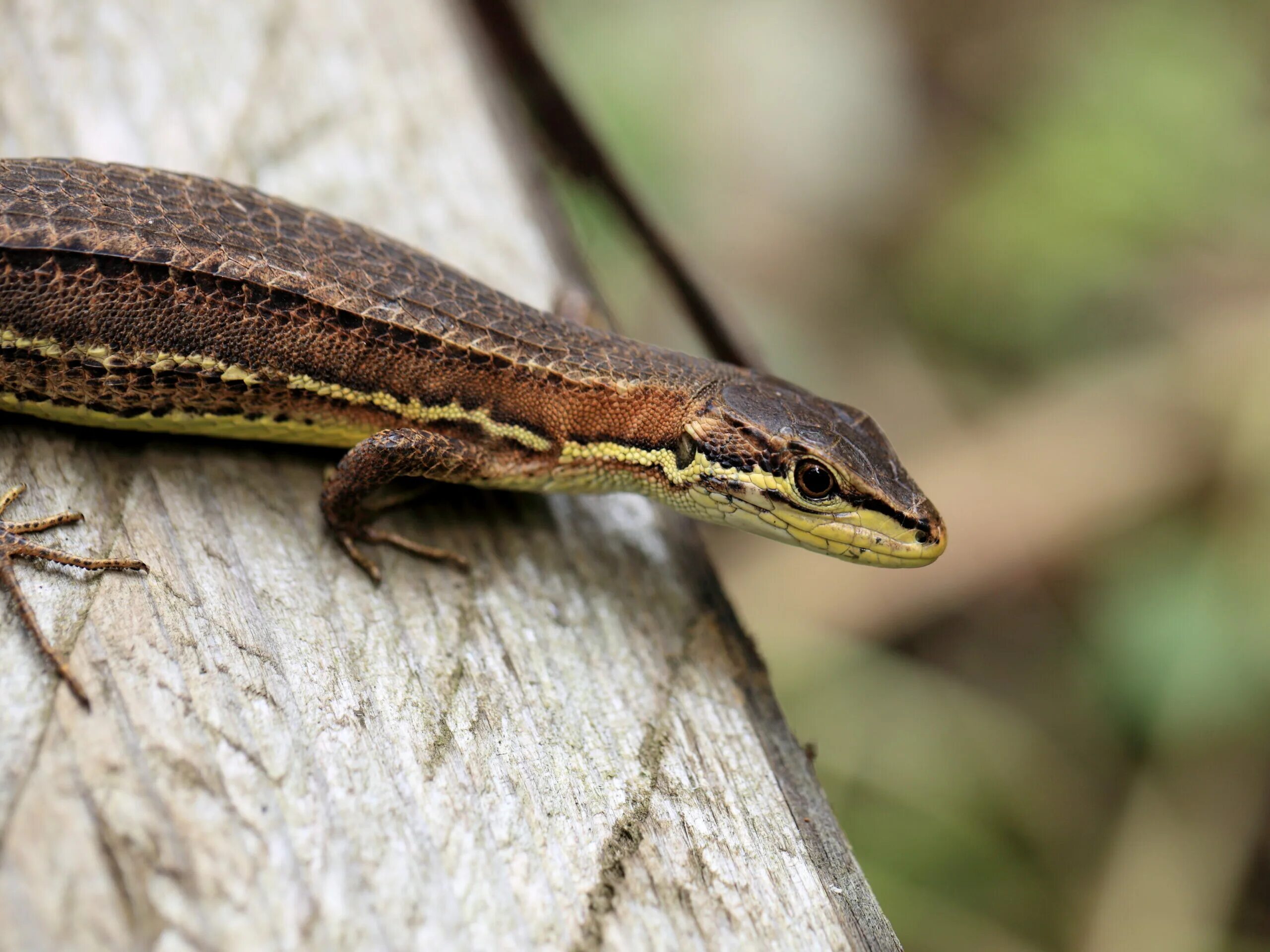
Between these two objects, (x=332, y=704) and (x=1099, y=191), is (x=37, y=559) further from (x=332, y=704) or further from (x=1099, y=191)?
(x=1099, y=191)

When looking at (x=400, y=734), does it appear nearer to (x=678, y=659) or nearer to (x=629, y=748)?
(x=629, y=748)

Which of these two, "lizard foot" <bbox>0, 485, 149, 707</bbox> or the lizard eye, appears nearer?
"lizard foot" <bbox>0, 485, 149, 707</bbox>

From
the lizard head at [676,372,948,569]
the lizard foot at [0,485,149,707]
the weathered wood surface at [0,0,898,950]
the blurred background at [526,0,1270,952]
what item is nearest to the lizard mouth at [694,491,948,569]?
the lizard head at [676,372,948,569]

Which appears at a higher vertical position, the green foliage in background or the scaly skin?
the green foliage in background

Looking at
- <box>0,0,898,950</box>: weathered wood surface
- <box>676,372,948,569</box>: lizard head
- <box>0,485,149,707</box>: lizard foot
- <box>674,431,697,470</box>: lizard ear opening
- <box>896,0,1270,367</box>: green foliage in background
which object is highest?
<box>896,0,1270,367</box>: green foliage in background

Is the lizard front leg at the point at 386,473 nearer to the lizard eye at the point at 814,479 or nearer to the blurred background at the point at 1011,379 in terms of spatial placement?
the lizard eye at the point at 814,479

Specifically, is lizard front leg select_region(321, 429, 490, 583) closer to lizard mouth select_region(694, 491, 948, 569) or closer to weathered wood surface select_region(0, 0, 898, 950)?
weathered wood surface select_region(0, 0, 898, 950)

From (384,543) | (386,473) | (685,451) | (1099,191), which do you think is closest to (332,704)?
(384,543)
